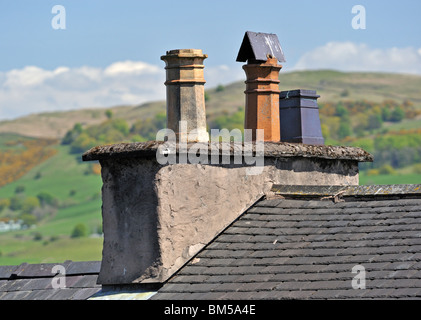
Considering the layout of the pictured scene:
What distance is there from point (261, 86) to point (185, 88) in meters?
1.10

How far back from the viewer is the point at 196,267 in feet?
34.0

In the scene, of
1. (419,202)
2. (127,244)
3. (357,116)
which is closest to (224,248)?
(127,244)

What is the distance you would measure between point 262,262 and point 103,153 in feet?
7.28

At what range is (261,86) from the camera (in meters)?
12.1

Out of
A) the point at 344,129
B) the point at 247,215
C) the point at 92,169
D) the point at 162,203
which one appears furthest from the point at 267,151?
the point at 344,129

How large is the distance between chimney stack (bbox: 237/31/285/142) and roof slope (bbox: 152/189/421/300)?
1229 millimetres

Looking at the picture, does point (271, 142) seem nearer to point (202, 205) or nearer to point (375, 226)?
point (202, 205)

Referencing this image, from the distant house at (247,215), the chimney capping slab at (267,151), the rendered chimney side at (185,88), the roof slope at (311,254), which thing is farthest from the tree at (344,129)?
the roof slope at (311,254)

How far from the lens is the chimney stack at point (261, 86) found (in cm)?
1203

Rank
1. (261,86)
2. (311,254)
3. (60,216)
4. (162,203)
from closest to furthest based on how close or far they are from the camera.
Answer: (311,254) → (162,203) → (261,86) → (60,216)

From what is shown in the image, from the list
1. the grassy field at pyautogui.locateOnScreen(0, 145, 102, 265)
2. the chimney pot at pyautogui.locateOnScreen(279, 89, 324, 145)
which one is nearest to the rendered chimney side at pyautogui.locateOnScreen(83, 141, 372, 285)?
the chimney pot at pyautogui.locateOnScreen(279, 89, 324, 145)

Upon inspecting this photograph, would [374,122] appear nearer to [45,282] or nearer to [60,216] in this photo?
[60,216]

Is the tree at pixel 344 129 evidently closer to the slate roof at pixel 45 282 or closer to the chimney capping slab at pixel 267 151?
the slate roof at pixel 45 282

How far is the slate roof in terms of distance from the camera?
12680 mm
